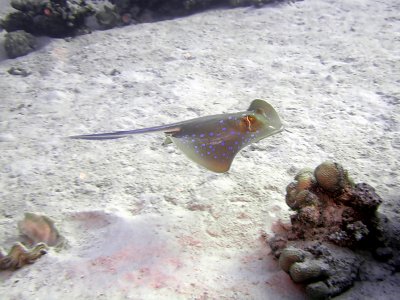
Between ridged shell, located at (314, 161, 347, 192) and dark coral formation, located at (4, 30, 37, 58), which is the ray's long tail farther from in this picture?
dark coral formation, located at (4, 30, 37, 58)

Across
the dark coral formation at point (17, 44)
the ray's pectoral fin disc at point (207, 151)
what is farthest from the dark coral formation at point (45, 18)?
the ray's pectoral fin disc at point (207, 151)

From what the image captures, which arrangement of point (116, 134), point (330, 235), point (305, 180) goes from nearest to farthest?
point (330, 235) → point (116, 134) → point (305, 180)

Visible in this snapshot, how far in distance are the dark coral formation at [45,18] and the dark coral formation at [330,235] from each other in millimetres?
7627

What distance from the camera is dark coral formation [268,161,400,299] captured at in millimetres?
2592

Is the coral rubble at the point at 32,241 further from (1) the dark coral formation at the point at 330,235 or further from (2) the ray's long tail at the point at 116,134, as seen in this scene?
(1) the dark coral formation at the point at 330,235

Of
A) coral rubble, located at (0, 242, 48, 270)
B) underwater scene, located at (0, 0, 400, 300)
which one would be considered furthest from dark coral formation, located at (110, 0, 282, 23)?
coral rubble, located at (0, 242, 48, 270)

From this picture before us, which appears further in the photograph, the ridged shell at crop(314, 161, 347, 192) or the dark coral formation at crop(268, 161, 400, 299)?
the ridged shell at crop(314, 161, 347, 192)

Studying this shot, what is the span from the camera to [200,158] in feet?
11.4

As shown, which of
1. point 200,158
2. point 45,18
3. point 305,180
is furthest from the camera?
point 45,18

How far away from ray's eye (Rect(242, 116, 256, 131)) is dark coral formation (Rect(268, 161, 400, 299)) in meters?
0.74

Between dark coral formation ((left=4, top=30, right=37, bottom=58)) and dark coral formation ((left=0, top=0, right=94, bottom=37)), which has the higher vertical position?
dark coral formation ((left=0, top=0, right=94, bottom=37))

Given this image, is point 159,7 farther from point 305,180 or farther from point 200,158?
point 305,180

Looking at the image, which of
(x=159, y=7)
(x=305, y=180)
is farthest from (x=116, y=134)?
(x=159, y=7)

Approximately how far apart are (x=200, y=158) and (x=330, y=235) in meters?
1.44
